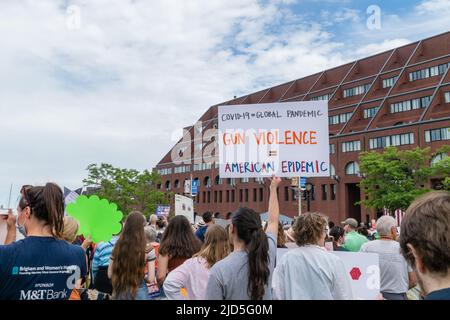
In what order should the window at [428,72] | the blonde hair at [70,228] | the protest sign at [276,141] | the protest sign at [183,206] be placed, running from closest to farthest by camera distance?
the blonde hair at [70,228], the protest sign at [276,141], the protest sign at [183,206], the window at [428,72]

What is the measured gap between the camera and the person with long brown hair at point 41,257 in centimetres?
281

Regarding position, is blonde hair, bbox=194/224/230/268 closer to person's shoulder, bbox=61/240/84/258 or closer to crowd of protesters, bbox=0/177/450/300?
crowd of protesters, bbox=0/177/450/300

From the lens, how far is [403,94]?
56562 mm

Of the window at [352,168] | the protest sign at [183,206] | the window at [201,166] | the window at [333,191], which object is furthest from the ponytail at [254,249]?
the window at [201,166]

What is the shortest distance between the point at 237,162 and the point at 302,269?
9.36 ft

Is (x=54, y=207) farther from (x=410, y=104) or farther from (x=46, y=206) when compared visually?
(x=410, y=104)

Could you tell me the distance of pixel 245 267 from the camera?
10.5ft

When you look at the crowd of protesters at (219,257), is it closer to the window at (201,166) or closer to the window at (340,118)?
the window at (340,118)

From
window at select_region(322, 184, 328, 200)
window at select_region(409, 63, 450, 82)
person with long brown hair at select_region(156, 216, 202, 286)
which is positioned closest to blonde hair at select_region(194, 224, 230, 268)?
person with long brown hair at select_region(156, 216, 202, 286)

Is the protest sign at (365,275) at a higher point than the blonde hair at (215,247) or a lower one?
lower

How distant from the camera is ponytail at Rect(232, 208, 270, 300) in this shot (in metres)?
3.15

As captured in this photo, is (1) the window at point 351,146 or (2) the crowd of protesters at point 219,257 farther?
(1) the window at point 351,146
